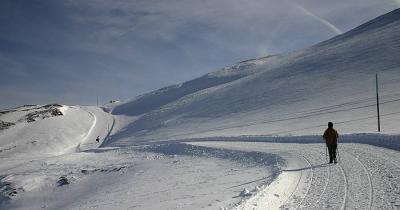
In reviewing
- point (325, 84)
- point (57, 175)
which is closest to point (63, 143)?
point (57, 175)

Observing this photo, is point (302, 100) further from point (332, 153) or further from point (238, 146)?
point (332, 153)

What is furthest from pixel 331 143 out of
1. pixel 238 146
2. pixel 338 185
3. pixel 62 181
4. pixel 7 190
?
pixel 7 190

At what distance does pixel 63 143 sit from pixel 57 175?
111ft

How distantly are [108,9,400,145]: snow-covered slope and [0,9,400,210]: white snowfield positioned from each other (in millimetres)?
343

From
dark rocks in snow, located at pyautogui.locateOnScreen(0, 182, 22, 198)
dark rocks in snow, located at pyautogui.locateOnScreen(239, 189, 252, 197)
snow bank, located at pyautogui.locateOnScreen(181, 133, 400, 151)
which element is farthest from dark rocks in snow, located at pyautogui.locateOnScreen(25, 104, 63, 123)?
dark rocks in snow, located at pyautogui.locateOnScreen(239, 189, 252, 197)

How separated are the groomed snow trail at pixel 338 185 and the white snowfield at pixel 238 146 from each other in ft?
0.14

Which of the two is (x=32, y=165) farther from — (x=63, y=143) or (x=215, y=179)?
(x=215, y=179)

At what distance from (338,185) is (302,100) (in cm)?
5922

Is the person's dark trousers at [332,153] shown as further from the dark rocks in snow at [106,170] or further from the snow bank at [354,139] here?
the dark rocks in snow at [106,170]

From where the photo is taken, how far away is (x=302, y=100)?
2795 inches

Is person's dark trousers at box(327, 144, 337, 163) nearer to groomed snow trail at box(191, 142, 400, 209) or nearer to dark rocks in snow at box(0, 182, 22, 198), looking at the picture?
groomed snow trail at box(191, 142, 400, 209)

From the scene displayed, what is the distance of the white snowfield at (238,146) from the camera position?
1433 cm

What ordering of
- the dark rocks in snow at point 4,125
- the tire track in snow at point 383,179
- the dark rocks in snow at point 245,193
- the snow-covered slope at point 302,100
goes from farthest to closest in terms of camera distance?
the dark rocks in snow at point 4,125
the snow-covered slope at point 302,100
the dark rocks in snow at point 245,193
the tire track in snow at point 383,179

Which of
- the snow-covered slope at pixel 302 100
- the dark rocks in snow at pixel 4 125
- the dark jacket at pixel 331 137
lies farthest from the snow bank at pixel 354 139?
the dark rocks in snow at pixel 4 125
